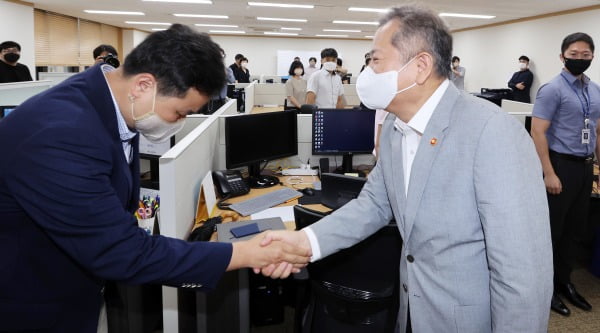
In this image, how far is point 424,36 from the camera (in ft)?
4.11

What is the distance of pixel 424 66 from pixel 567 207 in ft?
7.03

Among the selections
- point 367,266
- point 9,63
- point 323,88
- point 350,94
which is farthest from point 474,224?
point 350,94

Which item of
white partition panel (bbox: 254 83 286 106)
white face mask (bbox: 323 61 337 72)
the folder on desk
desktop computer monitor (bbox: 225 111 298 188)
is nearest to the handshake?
the folder on desk

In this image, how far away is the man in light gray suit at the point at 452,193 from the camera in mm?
1056

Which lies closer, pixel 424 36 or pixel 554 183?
pixel 424 36

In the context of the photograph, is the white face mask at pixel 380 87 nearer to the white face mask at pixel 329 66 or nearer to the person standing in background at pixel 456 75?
the person standing in background at pixel 456 75

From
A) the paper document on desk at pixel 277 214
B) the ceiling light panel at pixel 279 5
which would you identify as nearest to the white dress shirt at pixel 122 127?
the paper document on desk at pixel 277 214

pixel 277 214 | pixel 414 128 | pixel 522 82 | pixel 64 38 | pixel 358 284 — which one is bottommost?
pixel 358 284

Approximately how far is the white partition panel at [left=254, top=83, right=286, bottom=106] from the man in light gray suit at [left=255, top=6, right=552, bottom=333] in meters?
7.06

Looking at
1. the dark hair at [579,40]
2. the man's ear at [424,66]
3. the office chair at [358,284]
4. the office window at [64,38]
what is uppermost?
the office window at [64,38]

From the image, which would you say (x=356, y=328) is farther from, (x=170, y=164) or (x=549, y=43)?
(x=549, y=43)

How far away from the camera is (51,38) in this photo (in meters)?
11.1

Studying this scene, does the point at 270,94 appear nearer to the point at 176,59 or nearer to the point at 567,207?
the point at 567,207

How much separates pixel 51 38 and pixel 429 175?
12497 mm
